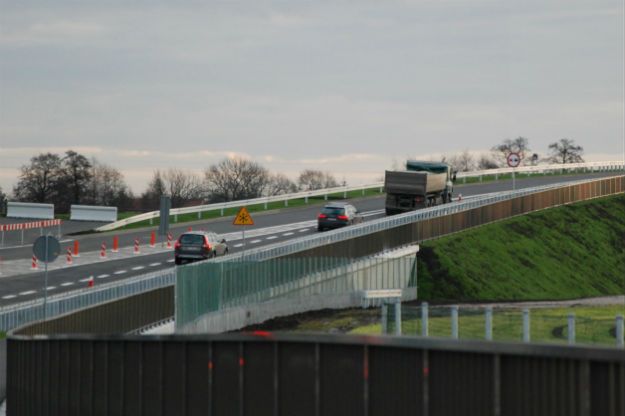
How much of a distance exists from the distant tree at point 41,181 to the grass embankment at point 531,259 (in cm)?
8228

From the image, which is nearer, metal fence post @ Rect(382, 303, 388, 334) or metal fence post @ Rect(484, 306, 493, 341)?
metal fence post @ Rect(484, 306, 493, 341)

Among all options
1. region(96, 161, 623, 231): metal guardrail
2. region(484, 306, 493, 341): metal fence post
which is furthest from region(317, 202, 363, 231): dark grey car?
region(484, 306, 493, 341): metal fence post

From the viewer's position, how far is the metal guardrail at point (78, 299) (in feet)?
110

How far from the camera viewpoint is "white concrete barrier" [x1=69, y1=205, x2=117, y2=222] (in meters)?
73.5

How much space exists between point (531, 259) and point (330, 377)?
44.6m

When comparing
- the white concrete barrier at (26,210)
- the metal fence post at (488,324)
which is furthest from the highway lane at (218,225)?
the metal fence post at (488,324)

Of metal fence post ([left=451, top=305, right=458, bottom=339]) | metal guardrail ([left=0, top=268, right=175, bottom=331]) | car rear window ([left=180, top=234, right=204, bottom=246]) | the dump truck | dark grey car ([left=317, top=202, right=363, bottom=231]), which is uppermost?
the dump truck

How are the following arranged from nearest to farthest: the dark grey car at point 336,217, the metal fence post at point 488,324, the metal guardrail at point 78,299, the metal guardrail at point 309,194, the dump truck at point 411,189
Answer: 1. the metal fence post at point 488,324
2. the metal guardrail at point 78,299
3. the dark grey car at point 336,217
4. the dump truck at point 411,189
5. the metal guardrail at point 309,194

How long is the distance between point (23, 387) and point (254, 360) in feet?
34.8

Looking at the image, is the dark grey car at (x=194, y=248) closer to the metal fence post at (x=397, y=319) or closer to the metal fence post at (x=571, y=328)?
the metal fence post at (x=397, y=319)

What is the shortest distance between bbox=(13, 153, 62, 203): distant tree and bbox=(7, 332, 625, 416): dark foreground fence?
11966 cm

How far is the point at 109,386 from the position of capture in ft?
64.7

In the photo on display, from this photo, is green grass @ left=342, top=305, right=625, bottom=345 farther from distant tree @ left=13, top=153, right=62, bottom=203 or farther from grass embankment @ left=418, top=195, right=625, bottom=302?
distant tree @ left=13, top=153, right=62, bottom=203

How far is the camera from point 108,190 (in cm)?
16225
